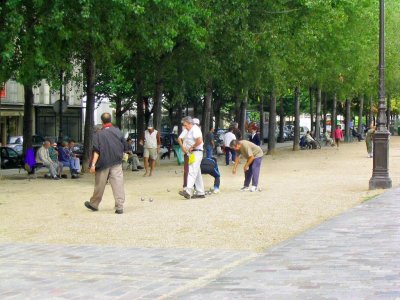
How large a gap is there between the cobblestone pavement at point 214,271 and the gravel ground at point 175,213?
0.73 meters

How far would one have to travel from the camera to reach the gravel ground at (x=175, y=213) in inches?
415

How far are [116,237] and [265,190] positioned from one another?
7919 mm

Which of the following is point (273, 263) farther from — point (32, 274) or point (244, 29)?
point (244, 29)

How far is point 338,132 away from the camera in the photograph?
5041cm

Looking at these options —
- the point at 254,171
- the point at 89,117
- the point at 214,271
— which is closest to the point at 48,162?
the point at 89,117

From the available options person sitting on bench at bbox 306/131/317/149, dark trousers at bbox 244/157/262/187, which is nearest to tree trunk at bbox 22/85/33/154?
dark trousers at bbox 244/157/262/187

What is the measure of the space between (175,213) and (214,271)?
5.40 m

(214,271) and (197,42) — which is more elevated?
(197,42)

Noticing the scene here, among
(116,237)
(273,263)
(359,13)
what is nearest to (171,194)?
(116,237)

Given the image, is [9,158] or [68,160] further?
[9,158]

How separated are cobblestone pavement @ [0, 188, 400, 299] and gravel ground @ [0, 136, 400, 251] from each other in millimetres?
732

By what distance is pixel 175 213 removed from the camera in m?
13.4

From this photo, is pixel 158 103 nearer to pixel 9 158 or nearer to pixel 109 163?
pixel 9 158

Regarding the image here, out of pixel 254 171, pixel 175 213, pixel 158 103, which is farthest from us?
pixel 158 103
